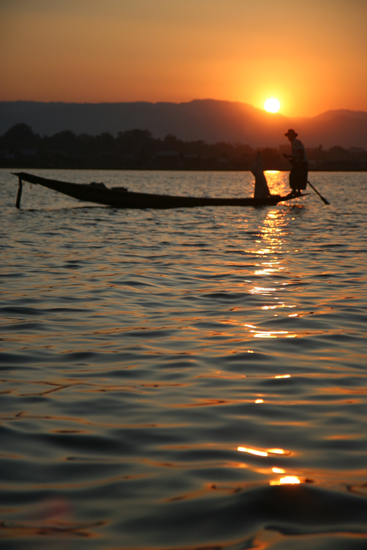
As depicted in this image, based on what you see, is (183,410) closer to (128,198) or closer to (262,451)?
(262,451)

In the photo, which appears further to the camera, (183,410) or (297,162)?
(297,162)

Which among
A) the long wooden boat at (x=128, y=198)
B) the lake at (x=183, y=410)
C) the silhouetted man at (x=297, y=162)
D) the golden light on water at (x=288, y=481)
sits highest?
the silhouetted man at (x=297, y=162)

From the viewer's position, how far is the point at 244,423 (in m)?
4.07

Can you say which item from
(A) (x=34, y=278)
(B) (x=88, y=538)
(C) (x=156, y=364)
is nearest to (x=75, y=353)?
(C) (x=156, y=364)

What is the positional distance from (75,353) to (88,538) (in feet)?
9.95

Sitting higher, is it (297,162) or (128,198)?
(297,162)

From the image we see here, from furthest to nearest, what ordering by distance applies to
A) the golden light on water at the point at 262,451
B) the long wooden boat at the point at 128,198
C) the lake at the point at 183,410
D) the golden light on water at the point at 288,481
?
the long wooden boat at the point at 128,198
the golden light on water at the point at 262,451
the golden light on water at the point at 288,481
the lake at the point at 183,410

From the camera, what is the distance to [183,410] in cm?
431

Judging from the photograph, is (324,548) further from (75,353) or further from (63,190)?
(63,190)

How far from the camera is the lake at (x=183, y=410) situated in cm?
289

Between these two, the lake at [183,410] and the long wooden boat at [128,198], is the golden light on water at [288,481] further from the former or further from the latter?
the long wooden boat at [128,198]

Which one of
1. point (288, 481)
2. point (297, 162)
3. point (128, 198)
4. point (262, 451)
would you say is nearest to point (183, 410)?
point (262, 451)

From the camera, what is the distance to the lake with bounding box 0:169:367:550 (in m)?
2.89

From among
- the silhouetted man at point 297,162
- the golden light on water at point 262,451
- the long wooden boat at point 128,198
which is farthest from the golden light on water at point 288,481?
the silhouetted man at point 297,162
